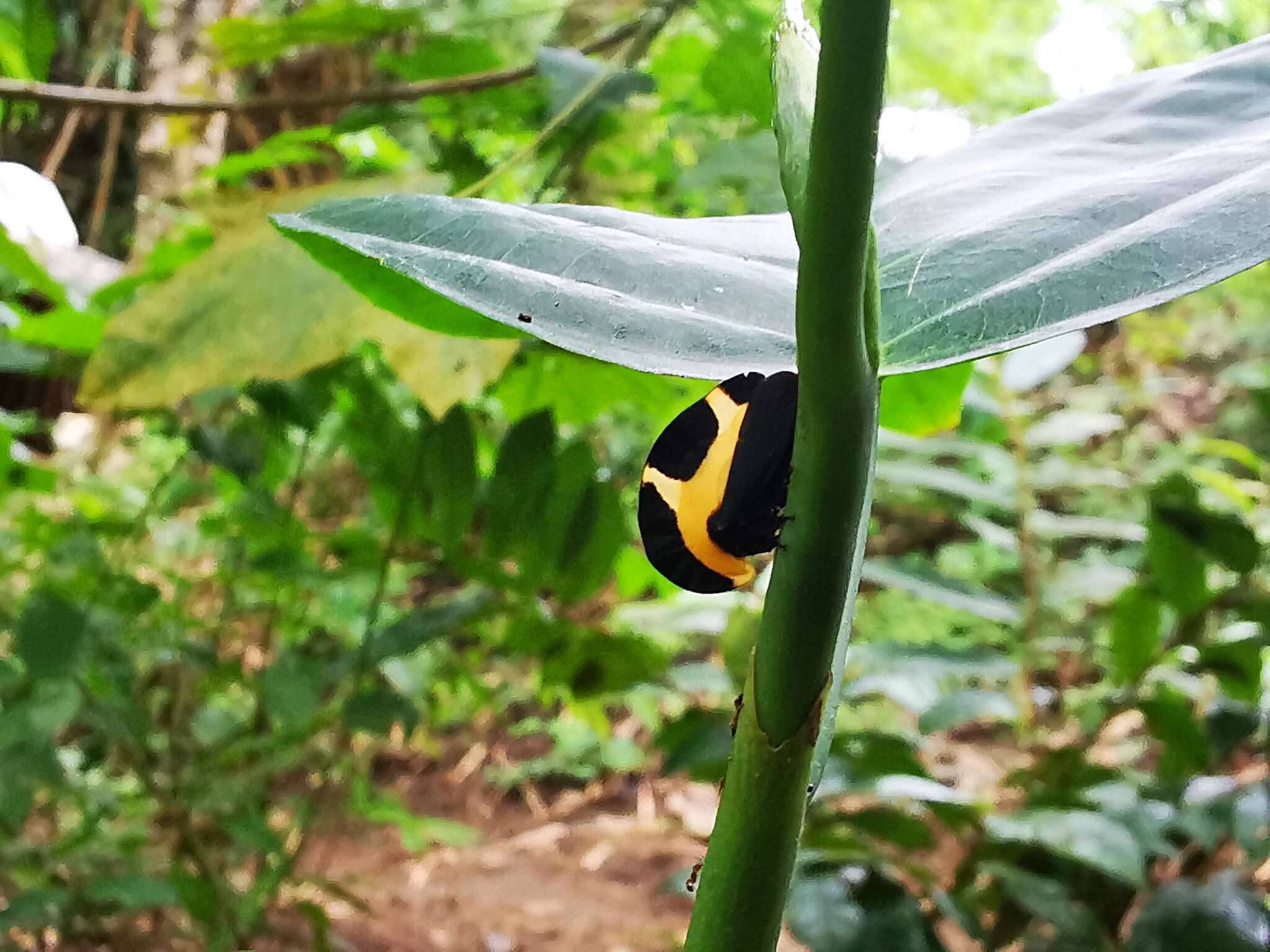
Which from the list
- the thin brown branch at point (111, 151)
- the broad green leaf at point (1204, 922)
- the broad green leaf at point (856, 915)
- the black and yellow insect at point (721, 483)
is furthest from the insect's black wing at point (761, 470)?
the thin brown branch at point (111, 151)

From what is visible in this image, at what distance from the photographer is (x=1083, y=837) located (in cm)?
49

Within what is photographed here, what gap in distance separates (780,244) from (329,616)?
2.95ft

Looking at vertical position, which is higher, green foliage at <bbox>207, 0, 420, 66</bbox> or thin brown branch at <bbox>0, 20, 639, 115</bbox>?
green foliage at <bbox>207, 0, 420, 66</bbox>

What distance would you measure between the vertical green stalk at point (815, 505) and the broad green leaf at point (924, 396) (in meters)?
0.19

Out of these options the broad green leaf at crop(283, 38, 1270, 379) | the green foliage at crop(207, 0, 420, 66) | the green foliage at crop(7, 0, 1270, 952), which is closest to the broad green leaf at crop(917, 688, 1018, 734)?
the green foliage at crop(7, 0, 1270, 952)

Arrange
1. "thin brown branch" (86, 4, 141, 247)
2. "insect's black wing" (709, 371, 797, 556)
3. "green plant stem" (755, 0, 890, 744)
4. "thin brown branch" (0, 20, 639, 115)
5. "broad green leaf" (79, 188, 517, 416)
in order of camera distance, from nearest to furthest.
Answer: "green plant stem" (755, 0, 890, 744) → "insect's black wing" (709, 371, 797, 556) → "broad green leaf" (79, 188, 517, 416) → "thin brown branch" (0, 20, 639, 115) → "thin brown branch" (86, 4, 141, 247)

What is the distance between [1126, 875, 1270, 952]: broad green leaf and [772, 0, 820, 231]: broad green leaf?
0.54 meters

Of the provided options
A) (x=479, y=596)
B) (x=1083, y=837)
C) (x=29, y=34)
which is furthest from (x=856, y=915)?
(x=29, y=34)

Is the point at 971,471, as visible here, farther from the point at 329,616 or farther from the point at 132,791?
the point at 132,791

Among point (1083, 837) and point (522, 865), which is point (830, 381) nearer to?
point (1083, 837)

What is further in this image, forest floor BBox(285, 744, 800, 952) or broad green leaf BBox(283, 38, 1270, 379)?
forest floor BBox(285, 744, 800, 952)

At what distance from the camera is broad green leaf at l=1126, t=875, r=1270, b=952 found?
48 centimetres

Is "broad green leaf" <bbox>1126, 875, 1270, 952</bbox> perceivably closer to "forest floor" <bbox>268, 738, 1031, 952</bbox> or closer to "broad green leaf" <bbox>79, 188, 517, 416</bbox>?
"forest floor" <bbox>268, 738, 1031, 952</bbox>

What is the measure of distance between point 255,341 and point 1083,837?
19.2 inches
